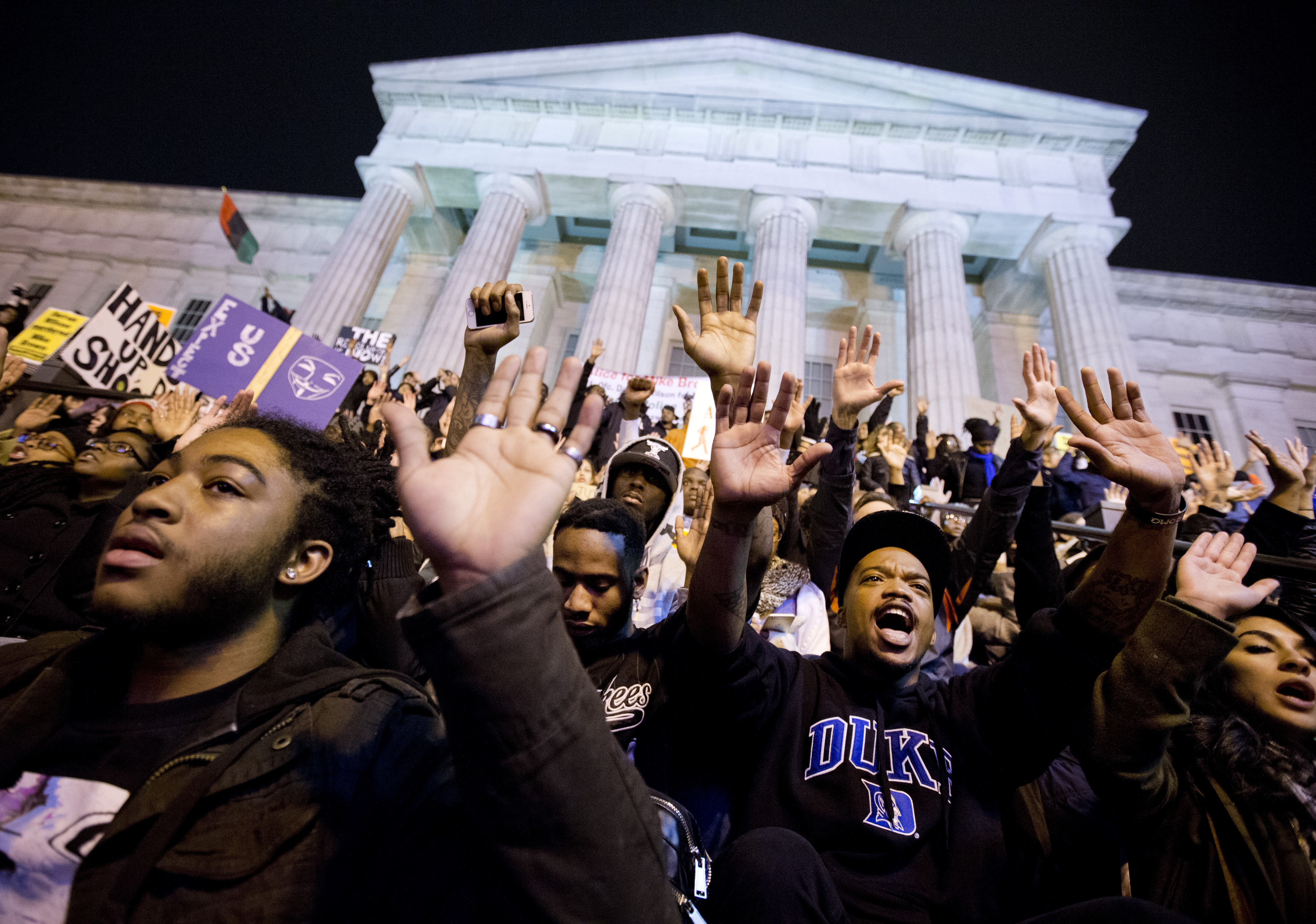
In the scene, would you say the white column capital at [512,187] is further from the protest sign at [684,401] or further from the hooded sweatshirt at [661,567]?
the hooded sweatshirt at [661,567]

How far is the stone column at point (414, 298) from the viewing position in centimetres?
1959

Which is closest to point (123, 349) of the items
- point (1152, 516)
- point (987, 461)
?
point (1152, 516)

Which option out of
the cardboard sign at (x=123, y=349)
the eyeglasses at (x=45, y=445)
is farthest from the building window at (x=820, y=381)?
the eyeglasses at (x=45, y=445)

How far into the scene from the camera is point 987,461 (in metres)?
8.01

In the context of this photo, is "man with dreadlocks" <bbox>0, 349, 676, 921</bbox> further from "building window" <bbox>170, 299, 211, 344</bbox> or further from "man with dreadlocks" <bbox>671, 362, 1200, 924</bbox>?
"building window" <bbox>170, 299, 211, 344</bbox>

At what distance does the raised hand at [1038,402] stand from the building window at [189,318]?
84.7 ft

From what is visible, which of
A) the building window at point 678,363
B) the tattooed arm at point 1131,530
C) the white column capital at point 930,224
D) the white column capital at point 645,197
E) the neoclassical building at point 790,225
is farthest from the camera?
the building window at point 678,363

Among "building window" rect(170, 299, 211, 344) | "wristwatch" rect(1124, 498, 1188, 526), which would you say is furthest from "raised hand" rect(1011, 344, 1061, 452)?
A: "building window" rect(170, 299, 211, 344)

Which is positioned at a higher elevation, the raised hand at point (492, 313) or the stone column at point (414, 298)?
the stone column at point (414, 298)

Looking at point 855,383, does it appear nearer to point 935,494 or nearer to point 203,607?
point 203,607

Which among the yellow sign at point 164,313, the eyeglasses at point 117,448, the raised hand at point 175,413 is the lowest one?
the eyeglasses at point 117,448

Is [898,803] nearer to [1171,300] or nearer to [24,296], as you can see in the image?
[24,296]

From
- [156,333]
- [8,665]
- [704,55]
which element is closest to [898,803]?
[8,665]

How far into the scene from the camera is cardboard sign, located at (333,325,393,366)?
33.1ft
